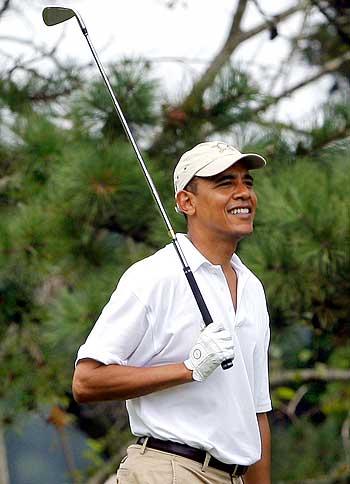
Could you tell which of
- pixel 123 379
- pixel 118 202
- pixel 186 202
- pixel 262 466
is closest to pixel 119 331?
pixel 123 379

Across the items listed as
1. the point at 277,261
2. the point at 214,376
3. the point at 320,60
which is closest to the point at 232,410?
the point at 214,376

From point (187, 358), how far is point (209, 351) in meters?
0.15

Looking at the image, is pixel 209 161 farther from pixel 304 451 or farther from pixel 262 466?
pixel 304 451

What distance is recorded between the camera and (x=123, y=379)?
247cm

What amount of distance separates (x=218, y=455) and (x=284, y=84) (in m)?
3.82

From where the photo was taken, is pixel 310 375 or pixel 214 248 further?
pixel 310 375

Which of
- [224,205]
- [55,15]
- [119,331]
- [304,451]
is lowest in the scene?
[304,451]

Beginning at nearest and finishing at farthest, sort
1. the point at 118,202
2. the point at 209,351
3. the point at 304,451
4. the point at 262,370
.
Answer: the point at 209,351
the point at 262,370
the point at 118,202
the point at 304,451

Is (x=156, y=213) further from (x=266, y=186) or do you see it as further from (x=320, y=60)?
(x=320, y=60)

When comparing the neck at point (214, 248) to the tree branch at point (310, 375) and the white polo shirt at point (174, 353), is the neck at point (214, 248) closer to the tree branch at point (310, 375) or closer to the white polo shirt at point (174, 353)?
the white polo shirt at point (174, 353)

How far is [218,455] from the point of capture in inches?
99.7

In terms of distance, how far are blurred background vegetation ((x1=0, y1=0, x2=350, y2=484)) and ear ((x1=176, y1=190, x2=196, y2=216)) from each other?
41.2 inches

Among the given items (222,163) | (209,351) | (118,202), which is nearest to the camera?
(209,351)

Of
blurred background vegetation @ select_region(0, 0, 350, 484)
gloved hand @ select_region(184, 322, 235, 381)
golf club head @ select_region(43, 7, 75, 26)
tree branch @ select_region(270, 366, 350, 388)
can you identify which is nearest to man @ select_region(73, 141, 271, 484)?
gloved hand @ select_region(184, 322, 235, 381)
